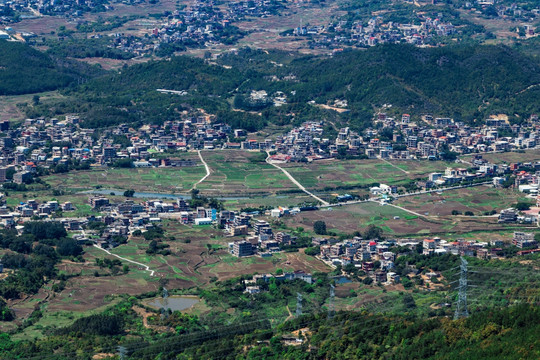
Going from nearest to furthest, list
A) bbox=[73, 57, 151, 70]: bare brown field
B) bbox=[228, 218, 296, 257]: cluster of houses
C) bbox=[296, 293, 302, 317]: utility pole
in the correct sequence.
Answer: bbox=[296, 293, 302, 317]: utility pole
bbox=[228, 218, 296, 257]: cluster of houses
bbox=[73, 57, 151, 70]: bare brown field

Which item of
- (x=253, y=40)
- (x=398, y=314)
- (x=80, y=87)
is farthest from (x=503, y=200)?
(x=253, y=40)

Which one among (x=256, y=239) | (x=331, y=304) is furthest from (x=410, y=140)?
(x=331, y=304)

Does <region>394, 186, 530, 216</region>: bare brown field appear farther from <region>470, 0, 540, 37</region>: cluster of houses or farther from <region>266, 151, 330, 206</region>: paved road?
<region>470, 0, 540, 37</region>: cluster of houses

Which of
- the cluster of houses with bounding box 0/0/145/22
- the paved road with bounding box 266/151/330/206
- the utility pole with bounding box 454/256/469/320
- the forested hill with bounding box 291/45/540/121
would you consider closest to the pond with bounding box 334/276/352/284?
the utility pole with bounding box 454/256/469/320

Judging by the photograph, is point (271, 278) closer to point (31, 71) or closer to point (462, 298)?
point (462, 298)

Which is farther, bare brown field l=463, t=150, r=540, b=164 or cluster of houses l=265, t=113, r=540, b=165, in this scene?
cluster of houses l=265, t=113, r=540, b=165

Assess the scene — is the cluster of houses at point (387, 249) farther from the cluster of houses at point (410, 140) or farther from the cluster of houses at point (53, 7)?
the cluster of houses at point (53, 7)
